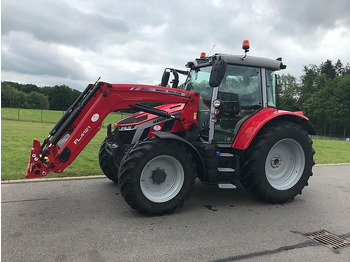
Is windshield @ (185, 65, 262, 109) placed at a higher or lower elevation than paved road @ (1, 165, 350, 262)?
higher

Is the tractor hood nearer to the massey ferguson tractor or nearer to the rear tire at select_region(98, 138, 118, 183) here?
the massey ferguson tractor

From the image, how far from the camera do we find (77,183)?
6.06 m

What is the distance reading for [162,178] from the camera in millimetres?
4672

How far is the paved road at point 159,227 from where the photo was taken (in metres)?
3.42

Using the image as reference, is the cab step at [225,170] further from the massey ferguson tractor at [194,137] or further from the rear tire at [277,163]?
the rear tire at [277,163]

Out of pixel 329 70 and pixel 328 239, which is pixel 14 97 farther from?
pixel 329 70

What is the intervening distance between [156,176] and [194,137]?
1.00 metres

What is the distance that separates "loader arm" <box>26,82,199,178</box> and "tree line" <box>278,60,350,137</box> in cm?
5123

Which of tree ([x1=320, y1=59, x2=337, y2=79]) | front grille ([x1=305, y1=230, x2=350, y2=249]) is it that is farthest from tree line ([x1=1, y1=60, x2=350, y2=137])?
front grille ([x1=305, y1=230, x2=350, y2=249])

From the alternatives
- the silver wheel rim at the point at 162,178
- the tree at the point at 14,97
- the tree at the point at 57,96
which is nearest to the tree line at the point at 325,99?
the tree at the point at 57,96

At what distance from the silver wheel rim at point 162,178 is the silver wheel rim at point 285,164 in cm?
183

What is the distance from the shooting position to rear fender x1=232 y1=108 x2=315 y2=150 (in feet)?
16.8

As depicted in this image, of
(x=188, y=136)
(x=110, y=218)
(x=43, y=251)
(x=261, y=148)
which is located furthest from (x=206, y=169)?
(x=43, y=251)

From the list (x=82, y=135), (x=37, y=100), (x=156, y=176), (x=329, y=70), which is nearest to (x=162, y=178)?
(x=156, y=176)
